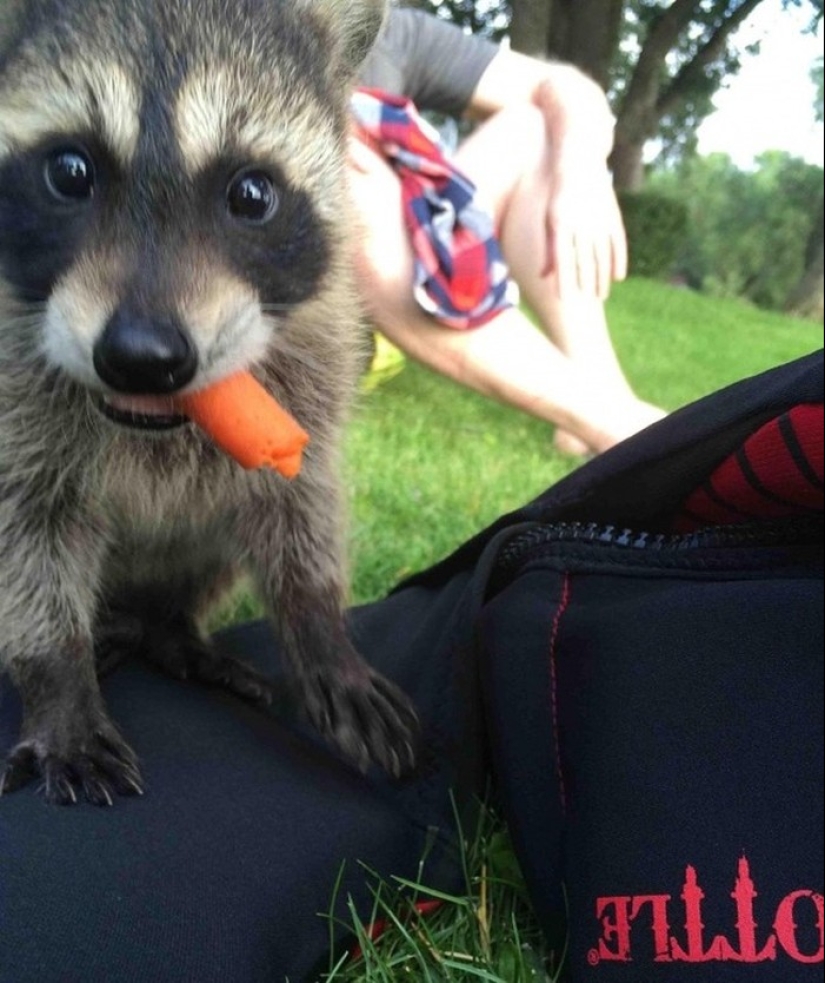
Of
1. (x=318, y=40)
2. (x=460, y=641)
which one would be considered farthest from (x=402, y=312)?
(x=460, y=641)

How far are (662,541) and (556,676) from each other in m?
0.17

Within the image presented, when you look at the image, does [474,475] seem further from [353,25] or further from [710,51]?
[710,51]

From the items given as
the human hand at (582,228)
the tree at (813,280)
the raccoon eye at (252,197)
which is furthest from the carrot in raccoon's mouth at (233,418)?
the human hand at (582,228)

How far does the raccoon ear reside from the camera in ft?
4.56

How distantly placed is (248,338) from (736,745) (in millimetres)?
625

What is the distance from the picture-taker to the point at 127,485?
1.33m

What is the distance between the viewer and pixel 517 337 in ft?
8.61

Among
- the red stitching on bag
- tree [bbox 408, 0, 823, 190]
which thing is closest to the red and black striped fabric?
the red stitching on bag

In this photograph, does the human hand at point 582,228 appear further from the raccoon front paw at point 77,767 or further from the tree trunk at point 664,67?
the raccoon front paw at point 77,767

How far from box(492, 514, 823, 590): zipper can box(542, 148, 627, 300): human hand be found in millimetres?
1121

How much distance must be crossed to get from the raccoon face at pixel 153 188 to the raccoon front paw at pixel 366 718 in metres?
0.42

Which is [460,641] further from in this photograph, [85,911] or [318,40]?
[318,40]

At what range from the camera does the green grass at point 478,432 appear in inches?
69.9

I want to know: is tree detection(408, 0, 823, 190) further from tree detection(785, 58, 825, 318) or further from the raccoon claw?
the raccoon claw
